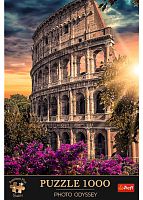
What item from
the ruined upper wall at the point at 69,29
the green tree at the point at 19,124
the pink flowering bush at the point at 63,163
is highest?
the ruined upper wall at the point at 69,29

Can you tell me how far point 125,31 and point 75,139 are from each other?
18.5ft

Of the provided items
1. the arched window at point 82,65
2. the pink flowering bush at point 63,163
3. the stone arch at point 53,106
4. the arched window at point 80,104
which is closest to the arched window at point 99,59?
the arched window at point 82,65

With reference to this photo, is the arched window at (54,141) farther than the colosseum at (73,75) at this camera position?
No

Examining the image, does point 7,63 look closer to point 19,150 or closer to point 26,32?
point 26,32

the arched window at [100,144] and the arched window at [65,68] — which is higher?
the arched window at [65,68]

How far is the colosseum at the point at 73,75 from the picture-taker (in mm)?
14078

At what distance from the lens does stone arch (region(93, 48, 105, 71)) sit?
14409 mm

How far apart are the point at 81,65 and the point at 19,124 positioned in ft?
15.8

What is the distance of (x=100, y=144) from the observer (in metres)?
15.0

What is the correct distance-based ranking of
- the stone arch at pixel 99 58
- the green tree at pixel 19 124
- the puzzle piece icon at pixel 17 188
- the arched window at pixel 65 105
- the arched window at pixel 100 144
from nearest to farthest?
the puzzle piece icon at pixel 17 188 → the green tree at pixel 19 124 → the arched window at pixel 100 144 → the stone arch at pixel 99 58 → the arched window at pixel 65 105

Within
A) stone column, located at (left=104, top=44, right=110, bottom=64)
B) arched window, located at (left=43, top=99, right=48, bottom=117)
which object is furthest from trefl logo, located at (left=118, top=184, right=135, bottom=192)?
arched window, located at (left=43, top=99, right=48, bottom=117)

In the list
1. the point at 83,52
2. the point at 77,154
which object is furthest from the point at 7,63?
the point at 83,52

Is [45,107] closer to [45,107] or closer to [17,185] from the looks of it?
[45,107]

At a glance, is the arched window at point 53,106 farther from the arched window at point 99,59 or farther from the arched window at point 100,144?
the arched window at point 99,59
